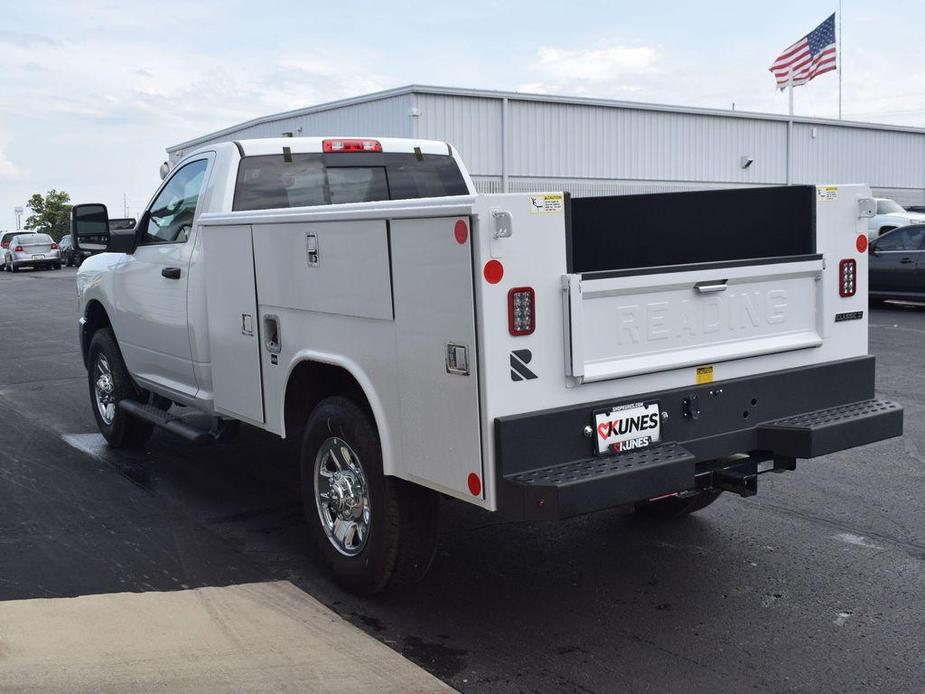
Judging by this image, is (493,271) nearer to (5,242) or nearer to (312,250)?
(312,250)

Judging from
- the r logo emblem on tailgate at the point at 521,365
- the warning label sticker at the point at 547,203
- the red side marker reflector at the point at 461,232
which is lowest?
the r logo emblem on tailgate at the point at 521,365

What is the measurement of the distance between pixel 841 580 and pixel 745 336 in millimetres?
1349

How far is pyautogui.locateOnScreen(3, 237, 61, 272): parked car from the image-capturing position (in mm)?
41406

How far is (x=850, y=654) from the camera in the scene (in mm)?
4191

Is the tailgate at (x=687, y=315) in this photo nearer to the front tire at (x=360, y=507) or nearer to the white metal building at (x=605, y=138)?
the front tire at (x=360, y=507)

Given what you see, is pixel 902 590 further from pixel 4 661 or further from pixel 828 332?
pixel 4 661

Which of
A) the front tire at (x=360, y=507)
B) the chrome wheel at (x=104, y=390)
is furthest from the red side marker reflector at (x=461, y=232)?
the chrome wheel at (x=104, y=390)

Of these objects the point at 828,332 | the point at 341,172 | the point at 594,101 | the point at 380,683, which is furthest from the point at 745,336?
the point at 594,101

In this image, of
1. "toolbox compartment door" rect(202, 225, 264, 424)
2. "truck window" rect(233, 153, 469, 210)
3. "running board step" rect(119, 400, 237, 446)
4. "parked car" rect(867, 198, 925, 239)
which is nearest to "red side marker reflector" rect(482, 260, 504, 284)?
"toolbox compartment door" rect(202, 225, 264, 424)

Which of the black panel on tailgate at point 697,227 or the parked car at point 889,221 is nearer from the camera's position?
the black panel on tailgate at point 697,227

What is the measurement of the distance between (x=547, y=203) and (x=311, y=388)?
1.87 meters

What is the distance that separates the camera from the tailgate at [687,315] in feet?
13.6

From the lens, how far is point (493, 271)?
389cm

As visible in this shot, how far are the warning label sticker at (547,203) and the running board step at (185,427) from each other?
303 cm
